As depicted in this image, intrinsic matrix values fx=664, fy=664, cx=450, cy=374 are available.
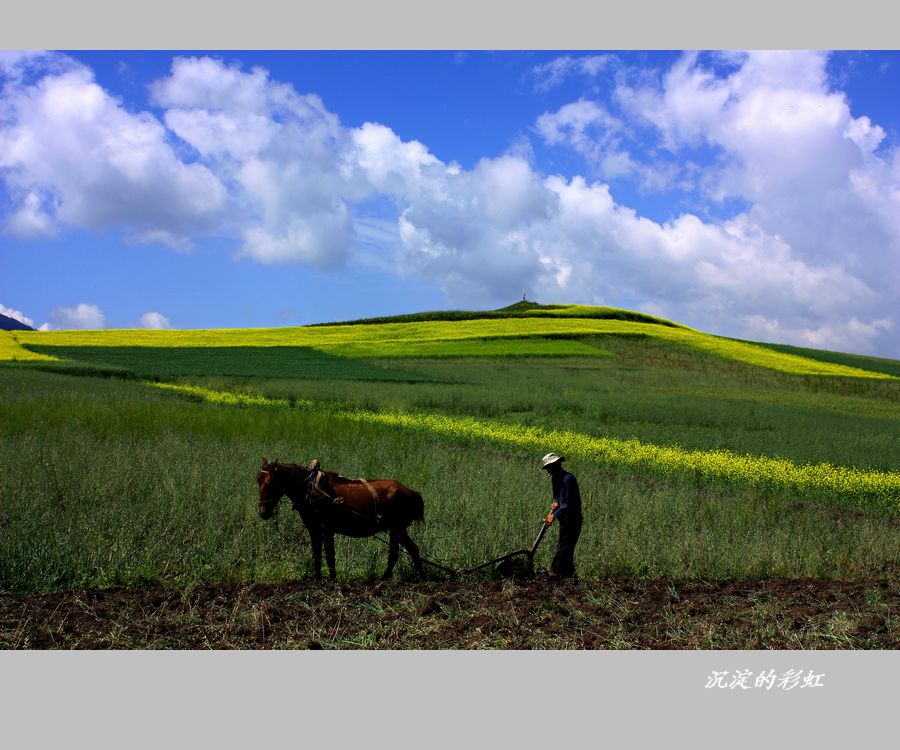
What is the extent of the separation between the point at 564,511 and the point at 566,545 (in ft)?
1.91

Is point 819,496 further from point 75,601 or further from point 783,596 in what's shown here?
point 75,601

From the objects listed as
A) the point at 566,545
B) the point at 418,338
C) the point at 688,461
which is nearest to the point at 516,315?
the point at 418,338

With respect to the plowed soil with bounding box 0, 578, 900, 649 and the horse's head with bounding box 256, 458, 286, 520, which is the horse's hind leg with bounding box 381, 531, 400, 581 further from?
the horse's head with bounding box 256, 458, 286, 520

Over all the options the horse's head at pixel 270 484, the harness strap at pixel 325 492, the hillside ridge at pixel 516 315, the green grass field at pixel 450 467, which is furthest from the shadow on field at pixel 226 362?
the horse's head at pixel 270 484

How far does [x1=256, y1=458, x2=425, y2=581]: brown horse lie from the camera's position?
21.6 feet

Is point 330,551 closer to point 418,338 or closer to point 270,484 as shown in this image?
point 270,484

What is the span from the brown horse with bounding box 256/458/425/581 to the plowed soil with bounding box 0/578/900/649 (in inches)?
27.0

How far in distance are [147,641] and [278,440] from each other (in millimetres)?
10207

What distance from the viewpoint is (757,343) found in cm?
8081

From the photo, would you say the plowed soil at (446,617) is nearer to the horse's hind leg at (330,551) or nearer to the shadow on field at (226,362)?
the horse's hind leg at (330,551)

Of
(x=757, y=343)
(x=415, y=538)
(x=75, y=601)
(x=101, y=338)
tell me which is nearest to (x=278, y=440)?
(x=415, y=538)

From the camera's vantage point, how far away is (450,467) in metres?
14.3

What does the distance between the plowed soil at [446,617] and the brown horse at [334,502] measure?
686 millimetres

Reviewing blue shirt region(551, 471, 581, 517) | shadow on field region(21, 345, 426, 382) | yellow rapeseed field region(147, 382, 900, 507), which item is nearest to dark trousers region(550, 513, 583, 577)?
blue shirt region(551, 471, 581, 517)
